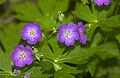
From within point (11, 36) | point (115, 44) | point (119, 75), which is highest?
point (11, 36)

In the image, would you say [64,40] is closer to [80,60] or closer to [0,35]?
[80,60]

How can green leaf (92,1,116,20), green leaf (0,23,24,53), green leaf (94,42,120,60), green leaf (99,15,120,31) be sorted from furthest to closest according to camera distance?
green leaf (0,23,24,53)
green leaf (94,42,120,60)
green leaf (92,1,116,20)
green leaf (99,15,120,31)

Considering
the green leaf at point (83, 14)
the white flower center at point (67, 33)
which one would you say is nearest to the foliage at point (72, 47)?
the green leaf at point (83, 14)

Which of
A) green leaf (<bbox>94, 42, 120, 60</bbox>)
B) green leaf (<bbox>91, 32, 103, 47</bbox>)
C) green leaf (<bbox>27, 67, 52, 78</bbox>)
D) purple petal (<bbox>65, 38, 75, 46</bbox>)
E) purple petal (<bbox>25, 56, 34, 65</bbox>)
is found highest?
purple petal (<bbox>65, 38, 75, 46</bbox>)

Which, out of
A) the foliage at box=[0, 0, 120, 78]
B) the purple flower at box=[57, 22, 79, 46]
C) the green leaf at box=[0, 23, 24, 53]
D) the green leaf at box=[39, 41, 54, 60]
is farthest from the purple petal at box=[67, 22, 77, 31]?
the green leaf at box=[0, 23, 24, 53]

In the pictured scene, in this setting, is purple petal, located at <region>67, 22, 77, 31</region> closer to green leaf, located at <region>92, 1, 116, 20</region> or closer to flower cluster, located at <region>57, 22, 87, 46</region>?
flower cluster, located at <region>57, 22, 87, 46</region>

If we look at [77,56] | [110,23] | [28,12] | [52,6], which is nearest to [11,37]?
[28,12]

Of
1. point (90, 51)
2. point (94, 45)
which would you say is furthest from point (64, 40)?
point (94, 45)
